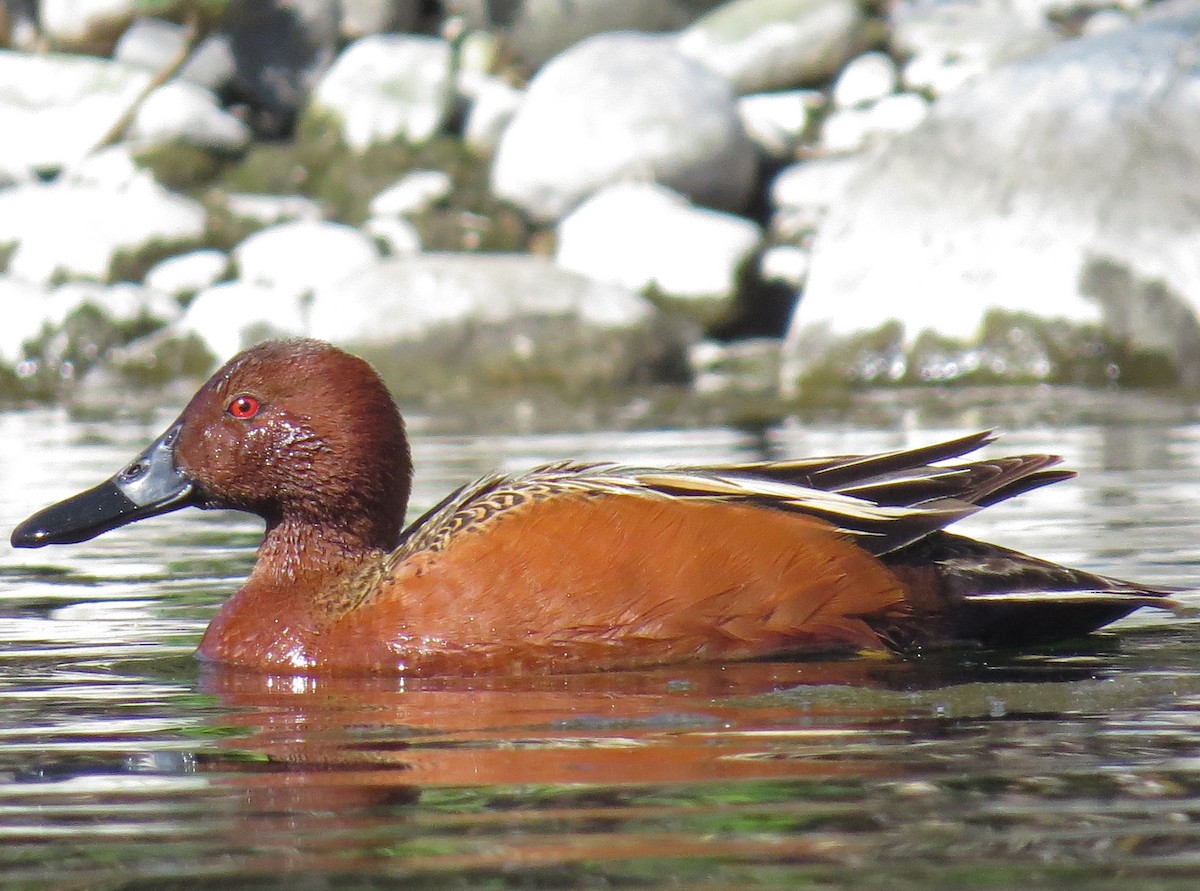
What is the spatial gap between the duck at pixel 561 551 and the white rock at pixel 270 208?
12.5m

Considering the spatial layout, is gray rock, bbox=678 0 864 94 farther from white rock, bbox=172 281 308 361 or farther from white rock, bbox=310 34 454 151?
white rock, bbox=172 281 308 361

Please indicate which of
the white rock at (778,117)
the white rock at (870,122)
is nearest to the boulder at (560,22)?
the white rock at (778,117)

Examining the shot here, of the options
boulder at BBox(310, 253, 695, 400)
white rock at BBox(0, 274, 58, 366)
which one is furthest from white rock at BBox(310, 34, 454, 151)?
boulder at BBox(310, 253, 695, 400)

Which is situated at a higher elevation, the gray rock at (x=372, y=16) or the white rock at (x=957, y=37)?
the gray rock at (x=372, y=16)

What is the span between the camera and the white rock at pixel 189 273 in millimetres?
16406

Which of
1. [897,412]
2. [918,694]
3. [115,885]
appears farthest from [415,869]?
[897,412]

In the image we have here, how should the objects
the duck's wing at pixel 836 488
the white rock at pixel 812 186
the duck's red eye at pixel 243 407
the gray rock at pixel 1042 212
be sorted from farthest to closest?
1. the white rock at pixel 812 186
2. the gray rock at pixel 1042 212
3. the duck's red eye at pixel 243 407
4. the duck's wing at pixel 836 488

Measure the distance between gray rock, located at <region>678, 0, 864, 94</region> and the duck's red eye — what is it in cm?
1415

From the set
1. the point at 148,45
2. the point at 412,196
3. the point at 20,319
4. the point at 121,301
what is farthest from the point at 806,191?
the point at 148,45

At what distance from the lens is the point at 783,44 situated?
1878 cm

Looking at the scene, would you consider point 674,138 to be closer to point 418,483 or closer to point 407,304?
point 407,304

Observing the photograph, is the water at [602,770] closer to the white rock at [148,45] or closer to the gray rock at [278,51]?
the white rock at [148,45]

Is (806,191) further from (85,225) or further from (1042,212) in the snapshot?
(85,225)

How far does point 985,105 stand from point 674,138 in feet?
11.0
